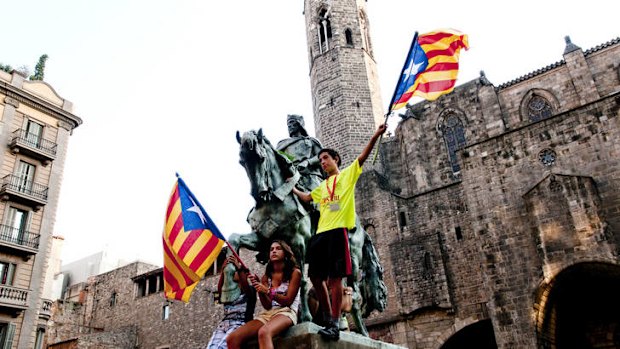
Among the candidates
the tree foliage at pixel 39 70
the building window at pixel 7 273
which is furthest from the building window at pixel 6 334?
the tree foliage at pixel 39 70

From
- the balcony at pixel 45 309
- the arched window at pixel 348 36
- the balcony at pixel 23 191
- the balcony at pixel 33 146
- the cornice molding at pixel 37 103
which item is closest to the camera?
the balcony at pixel 23 191

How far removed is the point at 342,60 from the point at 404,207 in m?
9.74

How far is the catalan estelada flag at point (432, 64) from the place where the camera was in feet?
19.4

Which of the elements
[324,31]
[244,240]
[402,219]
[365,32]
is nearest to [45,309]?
[402,219]

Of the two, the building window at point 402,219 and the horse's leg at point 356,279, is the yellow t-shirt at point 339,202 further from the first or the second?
the building window at point 402,219

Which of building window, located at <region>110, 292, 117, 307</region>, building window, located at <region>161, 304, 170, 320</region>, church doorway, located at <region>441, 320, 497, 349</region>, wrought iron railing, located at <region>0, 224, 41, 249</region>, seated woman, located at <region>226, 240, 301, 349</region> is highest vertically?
building window, located at <region>110, 292, 117, 307</region>

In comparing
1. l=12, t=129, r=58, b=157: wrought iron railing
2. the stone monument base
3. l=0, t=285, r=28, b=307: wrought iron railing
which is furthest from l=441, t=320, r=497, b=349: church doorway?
l=12, t=129, r=58, b=157: wrought iron railing

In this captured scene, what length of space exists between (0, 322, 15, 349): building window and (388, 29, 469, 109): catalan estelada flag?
1841 cm

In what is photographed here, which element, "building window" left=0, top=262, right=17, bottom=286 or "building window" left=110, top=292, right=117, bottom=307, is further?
"building window" left=110, top=292, right=117, bottom=307

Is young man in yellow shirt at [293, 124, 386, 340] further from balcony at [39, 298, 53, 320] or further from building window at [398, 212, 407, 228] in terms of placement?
balcony at [39, 298, 53, 320]

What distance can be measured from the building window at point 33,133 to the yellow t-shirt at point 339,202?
21.3 meters

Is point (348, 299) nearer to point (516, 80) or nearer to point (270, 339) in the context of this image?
point (270, 339)

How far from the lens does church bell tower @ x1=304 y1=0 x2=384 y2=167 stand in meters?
27.1

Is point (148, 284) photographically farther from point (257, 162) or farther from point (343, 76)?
point (257, 162)
